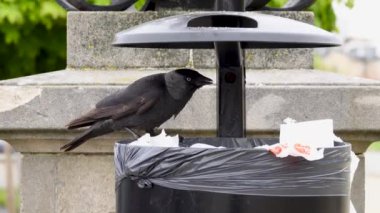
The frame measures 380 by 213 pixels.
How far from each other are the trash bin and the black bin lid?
320 mm

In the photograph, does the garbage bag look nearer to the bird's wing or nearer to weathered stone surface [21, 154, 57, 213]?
the bird's wing

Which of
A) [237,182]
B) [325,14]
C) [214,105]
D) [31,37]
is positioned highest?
[325,14]

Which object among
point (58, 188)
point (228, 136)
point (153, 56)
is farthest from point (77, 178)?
point (228, 136)

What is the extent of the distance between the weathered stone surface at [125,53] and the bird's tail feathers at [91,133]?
50cm

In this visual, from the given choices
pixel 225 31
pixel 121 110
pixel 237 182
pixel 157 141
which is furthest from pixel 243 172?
pixel 121 110

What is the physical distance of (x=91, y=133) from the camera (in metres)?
3.85

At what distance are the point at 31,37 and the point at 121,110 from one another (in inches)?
212

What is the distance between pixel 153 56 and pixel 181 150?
148cm

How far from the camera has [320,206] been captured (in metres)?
2.87

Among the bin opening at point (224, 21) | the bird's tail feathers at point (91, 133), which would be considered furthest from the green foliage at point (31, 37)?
the bin opening at point (224, 21)

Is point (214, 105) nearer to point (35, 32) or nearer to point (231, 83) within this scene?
point (231, 83)

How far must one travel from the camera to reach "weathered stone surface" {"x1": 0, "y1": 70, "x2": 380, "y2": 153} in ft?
13.1

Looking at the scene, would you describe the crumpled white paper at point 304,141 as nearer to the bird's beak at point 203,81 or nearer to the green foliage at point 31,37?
the bird's beak at point 203,81

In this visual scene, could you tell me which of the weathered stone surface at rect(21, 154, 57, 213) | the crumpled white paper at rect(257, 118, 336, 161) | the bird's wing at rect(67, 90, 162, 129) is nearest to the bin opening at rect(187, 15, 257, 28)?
the crumpled white paper at rect(257, 118, 336, 161)
